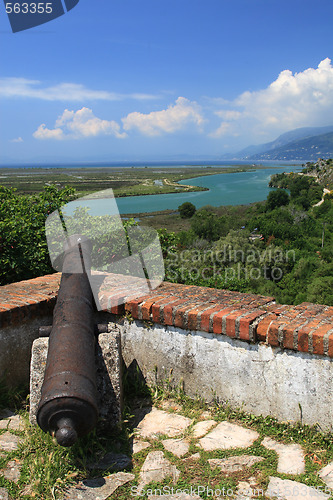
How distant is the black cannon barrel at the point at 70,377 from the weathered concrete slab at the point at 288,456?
105 centimetres

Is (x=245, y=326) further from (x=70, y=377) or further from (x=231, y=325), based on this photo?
(x=70, y=377)

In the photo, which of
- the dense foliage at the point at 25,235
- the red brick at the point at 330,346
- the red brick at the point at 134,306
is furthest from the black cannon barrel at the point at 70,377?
the dense foliage at the point at 25,235

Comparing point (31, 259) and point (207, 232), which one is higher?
point (31, 259)

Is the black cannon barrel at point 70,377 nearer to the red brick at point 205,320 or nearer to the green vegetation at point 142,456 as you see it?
the green vegetation at point 142,456

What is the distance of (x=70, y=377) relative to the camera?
2.15 m

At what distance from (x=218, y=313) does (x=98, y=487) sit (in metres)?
1.25

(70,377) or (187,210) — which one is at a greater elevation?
(70,377)

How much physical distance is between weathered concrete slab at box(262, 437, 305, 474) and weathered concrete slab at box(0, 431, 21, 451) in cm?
149

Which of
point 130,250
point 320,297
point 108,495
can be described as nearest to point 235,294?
point 108,495

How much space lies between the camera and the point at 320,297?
27.8 metres

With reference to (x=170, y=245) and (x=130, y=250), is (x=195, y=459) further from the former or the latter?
(x=170, y=245)

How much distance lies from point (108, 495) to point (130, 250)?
12.6 ft

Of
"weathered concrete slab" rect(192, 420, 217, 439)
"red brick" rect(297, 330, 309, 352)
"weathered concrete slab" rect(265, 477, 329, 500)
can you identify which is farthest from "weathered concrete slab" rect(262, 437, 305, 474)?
"red brick" rect(297, 330, 309, 352)

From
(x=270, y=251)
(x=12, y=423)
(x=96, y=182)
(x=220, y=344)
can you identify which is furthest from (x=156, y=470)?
(x=96, y=182)
